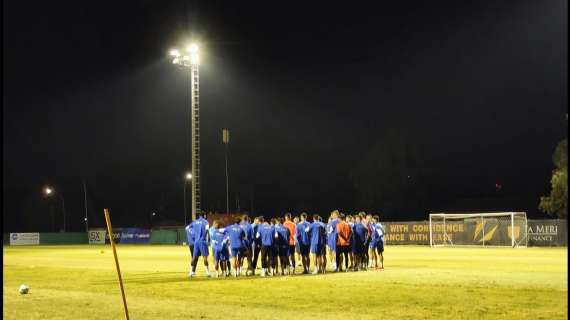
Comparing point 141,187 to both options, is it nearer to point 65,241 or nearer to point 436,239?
point 65,241

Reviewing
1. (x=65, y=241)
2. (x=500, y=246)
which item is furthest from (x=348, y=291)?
(x=65, y=241)

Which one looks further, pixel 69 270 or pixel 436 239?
Answer: pixel 436 239

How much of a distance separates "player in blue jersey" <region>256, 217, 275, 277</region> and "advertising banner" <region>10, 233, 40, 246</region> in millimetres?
60643

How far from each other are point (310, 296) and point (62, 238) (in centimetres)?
6720

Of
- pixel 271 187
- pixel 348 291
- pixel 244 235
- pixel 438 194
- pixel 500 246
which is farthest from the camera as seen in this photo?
pixel 271 187

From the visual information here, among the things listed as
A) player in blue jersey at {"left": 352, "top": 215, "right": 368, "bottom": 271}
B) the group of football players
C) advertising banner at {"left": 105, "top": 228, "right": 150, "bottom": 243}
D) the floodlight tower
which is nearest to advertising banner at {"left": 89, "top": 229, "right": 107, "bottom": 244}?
advertising banner at {"left": 105, "top": 228, "right": 150, "bottom": 243}

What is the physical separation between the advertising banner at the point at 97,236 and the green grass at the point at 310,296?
53.4 m

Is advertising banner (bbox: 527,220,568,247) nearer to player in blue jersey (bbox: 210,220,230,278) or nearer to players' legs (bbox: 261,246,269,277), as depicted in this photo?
players' legs (bbox: 261,246,269,277)

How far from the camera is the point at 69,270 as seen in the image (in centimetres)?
2789

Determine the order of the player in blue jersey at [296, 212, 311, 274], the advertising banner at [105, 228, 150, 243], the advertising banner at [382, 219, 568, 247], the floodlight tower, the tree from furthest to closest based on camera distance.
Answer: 1. the advertising banner at [105, 228, 150, 243]
2. the advertising banner at [382, 219, 568, 247]
3. the floodlight tower
4. the player in blue jersey at [296, 212, 311, 274]
5. the tree

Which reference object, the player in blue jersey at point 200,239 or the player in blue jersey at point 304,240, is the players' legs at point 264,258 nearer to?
the player in blue jersey at point 304,240

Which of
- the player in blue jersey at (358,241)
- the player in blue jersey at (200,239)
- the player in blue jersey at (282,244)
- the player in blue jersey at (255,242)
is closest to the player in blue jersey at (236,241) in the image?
the player in blue jersey at (255,242)

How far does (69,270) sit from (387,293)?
15477 millimetres

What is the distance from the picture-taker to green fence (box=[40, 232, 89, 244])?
78.4 metres
